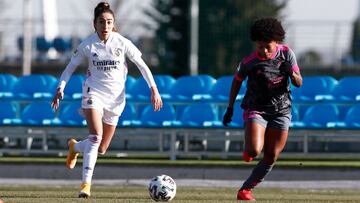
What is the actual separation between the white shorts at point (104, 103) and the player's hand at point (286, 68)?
1914mm

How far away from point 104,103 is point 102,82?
24cm

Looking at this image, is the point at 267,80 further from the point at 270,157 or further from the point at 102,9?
the point at 102,9

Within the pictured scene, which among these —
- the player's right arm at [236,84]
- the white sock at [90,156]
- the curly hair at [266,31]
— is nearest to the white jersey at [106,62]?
the white sock at [90,156]

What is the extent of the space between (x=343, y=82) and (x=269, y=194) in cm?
607

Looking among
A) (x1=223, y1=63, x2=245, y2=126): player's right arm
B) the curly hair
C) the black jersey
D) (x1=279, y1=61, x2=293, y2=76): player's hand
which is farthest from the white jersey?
(x1=279, y1=61, x2=293, y2=76): player's hand

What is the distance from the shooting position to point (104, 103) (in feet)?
42.6

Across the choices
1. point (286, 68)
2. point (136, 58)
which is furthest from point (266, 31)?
point (136, 58)

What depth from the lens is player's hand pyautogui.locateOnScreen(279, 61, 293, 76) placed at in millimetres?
12414

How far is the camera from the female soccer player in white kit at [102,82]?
12844mm

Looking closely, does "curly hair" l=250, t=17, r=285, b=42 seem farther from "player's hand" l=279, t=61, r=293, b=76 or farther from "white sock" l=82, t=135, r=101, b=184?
"white sock" l=82, t=135, r=101, b=184

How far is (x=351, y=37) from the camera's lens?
3500 centimetres

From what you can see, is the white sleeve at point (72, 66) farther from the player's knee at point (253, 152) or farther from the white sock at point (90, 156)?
the player's knee at point (253, 152)

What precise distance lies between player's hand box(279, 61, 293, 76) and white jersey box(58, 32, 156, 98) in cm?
152


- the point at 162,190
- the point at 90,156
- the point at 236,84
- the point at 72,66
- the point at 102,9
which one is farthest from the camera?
the point at 72,66
